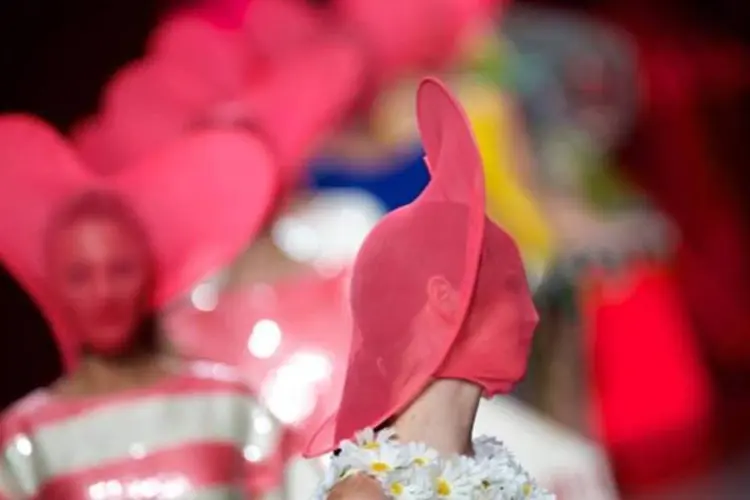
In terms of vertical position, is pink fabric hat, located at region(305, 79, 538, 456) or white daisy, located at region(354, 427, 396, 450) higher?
pink fabric hat, located at region(305, 79, 538, 456)

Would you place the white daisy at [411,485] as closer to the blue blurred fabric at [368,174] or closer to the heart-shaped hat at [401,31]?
the blue blurred fabric at [368,174]

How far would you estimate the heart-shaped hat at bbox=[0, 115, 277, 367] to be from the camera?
54cm

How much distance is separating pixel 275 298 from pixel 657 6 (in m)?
0.91

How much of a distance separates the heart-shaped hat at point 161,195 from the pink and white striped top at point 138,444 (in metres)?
0.03

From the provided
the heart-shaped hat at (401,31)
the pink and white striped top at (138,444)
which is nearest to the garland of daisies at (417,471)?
the pink and white striped top at (138,444)

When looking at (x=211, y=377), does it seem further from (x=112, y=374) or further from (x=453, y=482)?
(x=453, y=482)

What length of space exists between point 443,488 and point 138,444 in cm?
16

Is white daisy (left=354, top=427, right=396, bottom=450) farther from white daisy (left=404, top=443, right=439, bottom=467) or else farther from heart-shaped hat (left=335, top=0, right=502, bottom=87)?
heart-shaped hat (left=335, top=0, right=502, bottom=87)

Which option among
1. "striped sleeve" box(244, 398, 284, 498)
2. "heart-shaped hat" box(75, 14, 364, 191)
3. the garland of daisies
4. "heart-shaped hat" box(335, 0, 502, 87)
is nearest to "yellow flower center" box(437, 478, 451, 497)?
the garland of daisies

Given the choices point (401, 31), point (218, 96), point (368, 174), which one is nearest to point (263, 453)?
point (218, 96)

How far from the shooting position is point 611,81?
1.34 metres

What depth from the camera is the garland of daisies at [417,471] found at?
0.43m

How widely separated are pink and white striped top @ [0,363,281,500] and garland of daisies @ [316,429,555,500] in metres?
0.11

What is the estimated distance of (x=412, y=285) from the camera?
460mm
